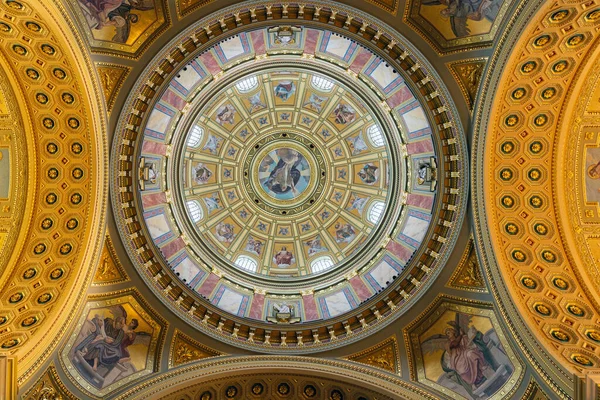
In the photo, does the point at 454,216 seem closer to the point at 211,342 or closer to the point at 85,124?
the point at 211,342

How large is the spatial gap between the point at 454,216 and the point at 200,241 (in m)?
13.1

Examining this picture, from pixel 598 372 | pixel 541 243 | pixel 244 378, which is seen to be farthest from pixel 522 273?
pixel 244 378

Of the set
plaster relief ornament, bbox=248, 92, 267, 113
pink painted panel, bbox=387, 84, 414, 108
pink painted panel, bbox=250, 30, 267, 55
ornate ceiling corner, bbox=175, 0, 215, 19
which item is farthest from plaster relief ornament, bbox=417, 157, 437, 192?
plaster relief ornament, bbox=248, 92, 267, 113

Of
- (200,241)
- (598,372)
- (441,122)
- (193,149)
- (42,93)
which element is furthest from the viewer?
(193,149)

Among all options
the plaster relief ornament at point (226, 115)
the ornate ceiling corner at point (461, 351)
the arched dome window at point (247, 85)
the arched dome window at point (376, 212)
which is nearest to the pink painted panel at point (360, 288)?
the ornate ceiling corner at point (461, 351)

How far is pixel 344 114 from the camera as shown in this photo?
28.5 m

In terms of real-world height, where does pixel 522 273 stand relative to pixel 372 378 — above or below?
above

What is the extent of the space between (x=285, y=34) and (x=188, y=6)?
13.7 feet

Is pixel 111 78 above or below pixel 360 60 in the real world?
below

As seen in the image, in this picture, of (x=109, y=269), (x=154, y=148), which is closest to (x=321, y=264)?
(x=154, y=148)

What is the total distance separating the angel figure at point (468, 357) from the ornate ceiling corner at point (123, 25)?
52.5 feet

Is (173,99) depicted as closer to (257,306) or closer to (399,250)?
(257,306)

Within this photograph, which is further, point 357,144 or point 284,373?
point 357,144

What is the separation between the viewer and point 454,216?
63.1 ft
